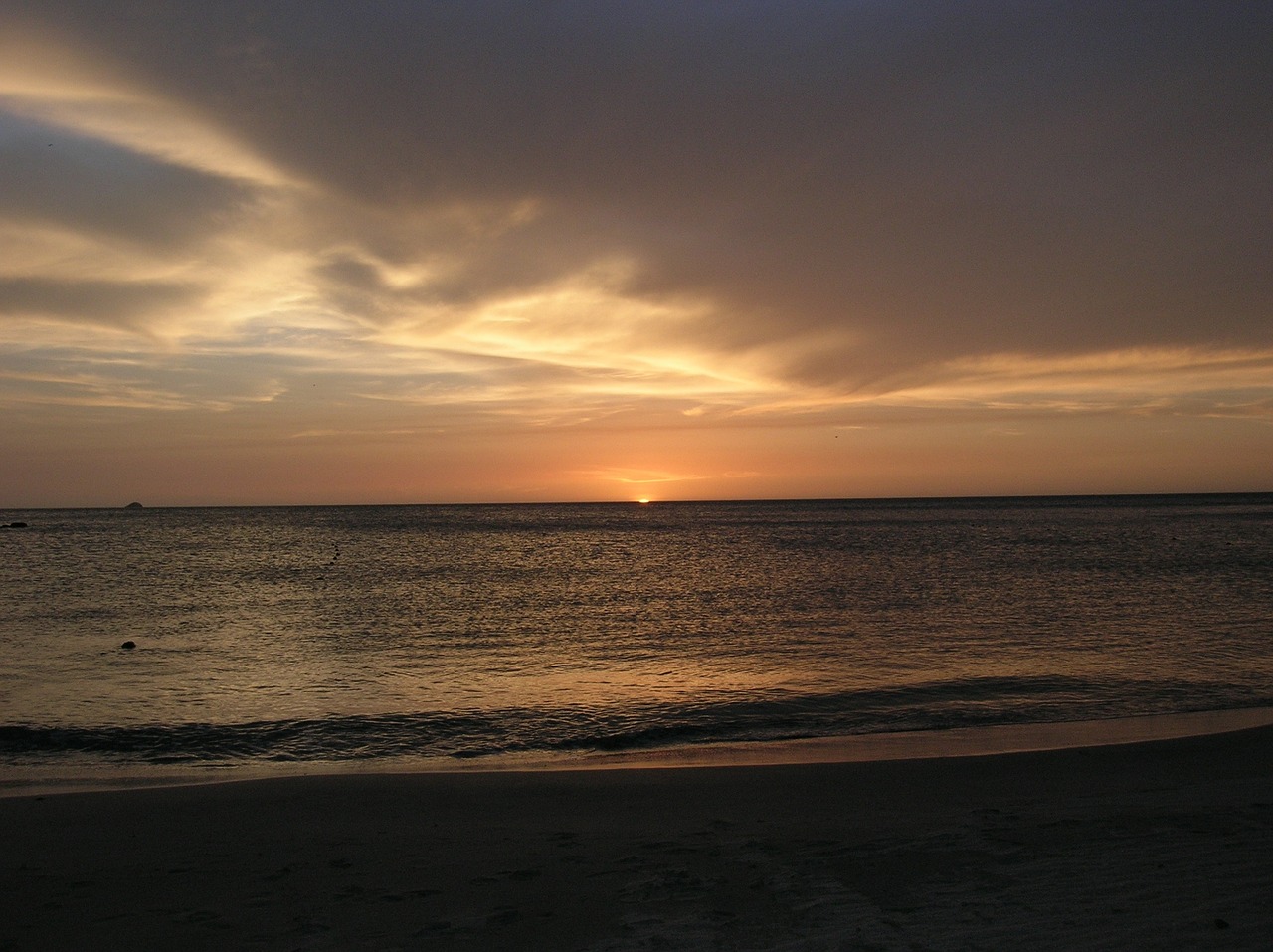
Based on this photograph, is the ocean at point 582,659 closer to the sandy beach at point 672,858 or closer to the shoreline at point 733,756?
the shoreline at point 733,756

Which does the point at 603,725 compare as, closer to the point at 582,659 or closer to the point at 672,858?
the point at 672,858

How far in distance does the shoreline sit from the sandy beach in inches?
28.7

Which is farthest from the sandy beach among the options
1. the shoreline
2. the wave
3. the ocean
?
the ocean

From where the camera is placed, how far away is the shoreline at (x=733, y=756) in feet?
39.0

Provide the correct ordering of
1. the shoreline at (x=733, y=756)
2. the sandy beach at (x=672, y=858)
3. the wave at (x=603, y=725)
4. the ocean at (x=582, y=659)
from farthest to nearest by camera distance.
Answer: the ocean at (x=582, y=659), the wave at (x=603, y=725), the shoreline at (x=733, y=756), the sandy beach at (x=672, y=858)

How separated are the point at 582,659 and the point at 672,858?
1343 centimetres

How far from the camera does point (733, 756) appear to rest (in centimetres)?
1292

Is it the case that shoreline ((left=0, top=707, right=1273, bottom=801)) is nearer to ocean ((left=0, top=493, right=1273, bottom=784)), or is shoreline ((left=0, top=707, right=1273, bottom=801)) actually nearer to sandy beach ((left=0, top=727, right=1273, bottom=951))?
ocean ((left=0, top=493, right=1273, bottom=784))

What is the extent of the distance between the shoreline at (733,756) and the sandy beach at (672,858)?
28.7 inches

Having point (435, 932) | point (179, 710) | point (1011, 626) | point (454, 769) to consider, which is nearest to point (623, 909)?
point (435, 932)

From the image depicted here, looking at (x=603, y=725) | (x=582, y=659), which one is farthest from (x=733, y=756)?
(x=582, y=659)

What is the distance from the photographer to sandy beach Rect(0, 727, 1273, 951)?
21.8 ft

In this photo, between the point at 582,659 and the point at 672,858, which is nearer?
the point at 672,858

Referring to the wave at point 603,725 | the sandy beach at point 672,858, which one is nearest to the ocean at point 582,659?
the wave at point 603,725
